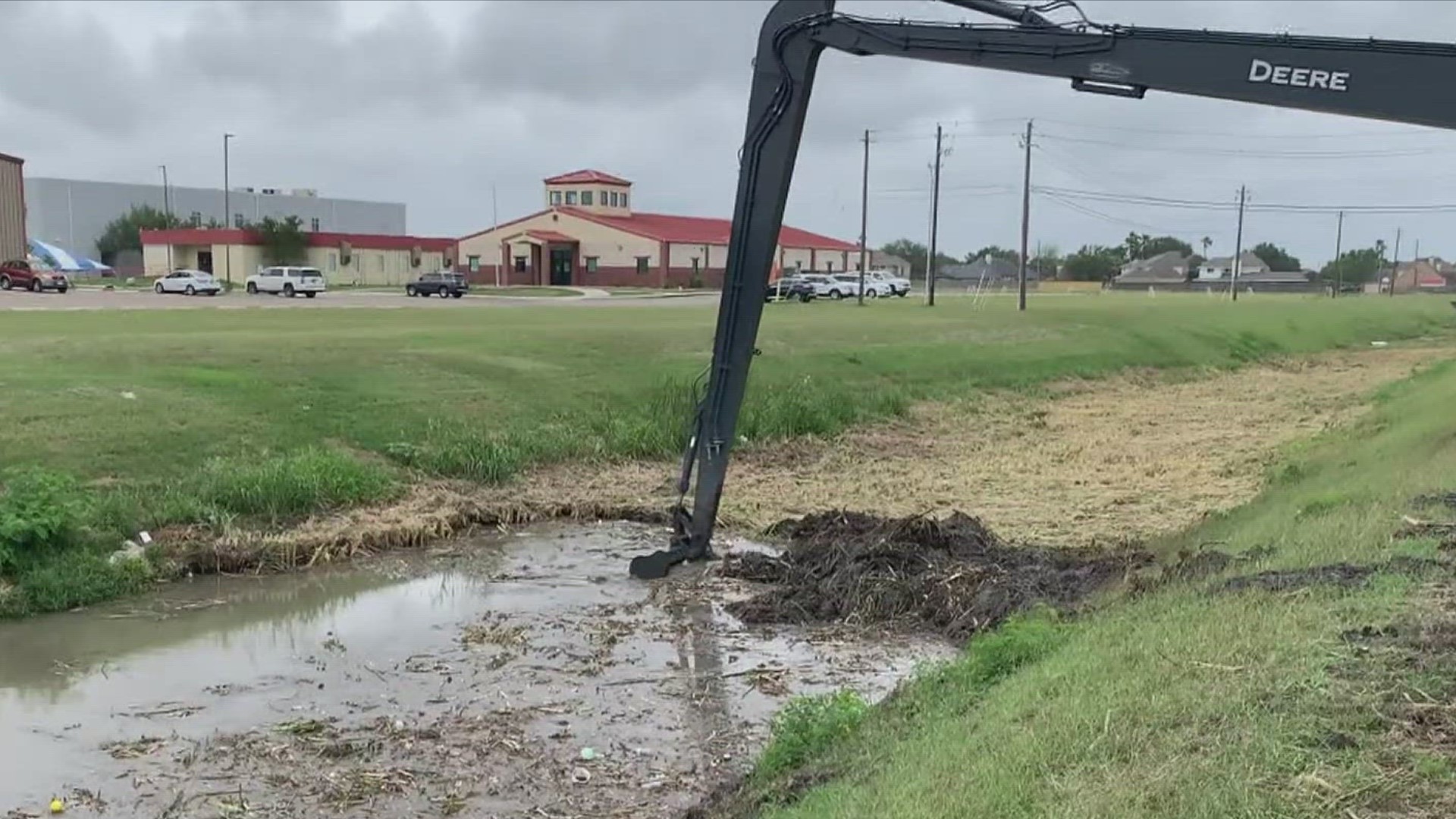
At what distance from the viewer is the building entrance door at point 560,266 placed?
86375 millimetres

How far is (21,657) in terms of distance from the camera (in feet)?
33.3

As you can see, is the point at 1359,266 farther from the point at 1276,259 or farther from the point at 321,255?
the point at 321,255

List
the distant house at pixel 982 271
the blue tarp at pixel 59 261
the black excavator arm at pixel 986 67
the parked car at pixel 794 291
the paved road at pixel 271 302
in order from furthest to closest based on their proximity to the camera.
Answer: the distant house at pixel 982 271 → the blue tarp at pixel 59 261 → the parked car at pixel 794 291 → the paved road at pixel 271 302 → the black excavator arm at pixel 986 67

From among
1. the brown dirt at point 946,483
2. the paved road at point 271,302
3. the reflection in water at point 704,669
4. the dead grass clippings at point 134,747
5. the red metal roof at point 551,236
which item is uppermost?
the red metal roof at point 551,236

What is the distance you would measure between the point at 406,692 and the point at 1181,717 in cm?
589

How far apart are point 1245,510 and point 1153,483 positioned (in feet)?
12.9

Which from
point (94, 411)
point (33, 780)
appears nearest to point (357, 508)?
point (94, 411)

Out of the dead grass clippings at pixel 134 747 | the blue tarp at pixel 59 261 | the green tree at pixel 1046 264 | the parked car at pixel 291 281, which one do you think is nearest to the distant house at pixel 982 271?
the green tree at pixel 1046 264

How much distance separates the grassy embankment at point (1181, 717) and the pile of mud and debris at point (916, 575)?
1.95 meters

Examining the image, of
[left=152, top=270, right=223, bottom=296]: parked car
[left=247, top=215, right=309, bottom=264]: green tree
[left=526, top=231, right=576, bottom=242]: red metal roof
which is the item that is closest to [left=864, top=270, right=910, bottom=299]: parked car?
[left=526, top=231, right=576, bottom=242]: red metal roof

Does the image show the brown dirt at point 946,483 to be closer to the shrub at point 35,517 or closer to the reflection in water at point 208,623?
Answer: the reflection in water at point 208,623

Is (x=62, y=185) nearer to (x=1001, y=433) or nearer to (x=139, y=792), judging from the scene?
(x=1001, y=433)

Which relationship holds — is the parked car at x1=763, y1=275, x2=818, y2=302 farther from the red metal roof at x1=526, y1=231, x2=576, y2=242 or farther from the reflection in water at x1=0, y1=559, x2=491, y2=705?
the reflection in water at x1=0, y1=559, x2=491, y2=705

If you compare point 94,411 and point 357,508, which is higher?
point 94,411
